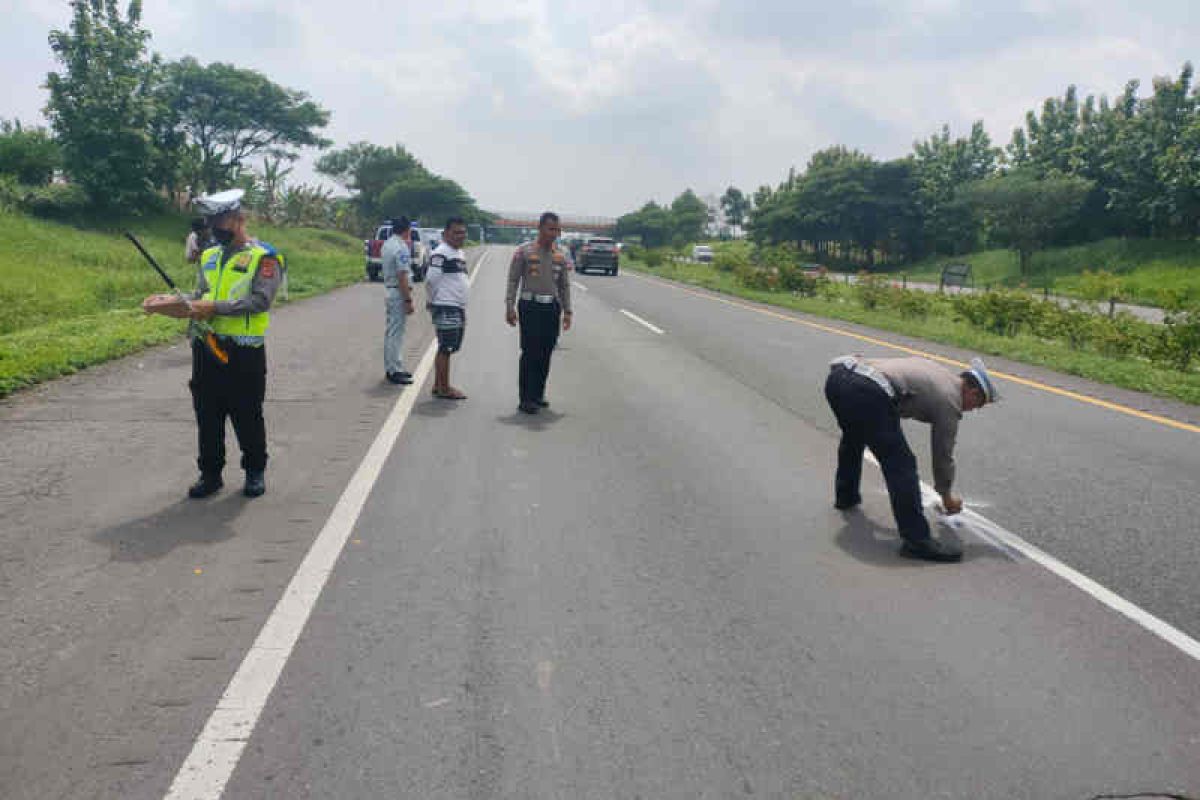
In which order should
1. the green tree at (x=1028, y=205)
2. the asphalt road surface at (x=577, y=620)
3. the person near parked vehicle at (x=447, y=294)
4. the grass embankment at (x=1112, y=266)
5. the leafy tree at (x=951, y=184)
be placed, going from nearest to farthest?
1. the asphalt road surface at (x=577, y=620)
2. the person near parked vehicle at (x=447, y=294)
3. the grass embankment at (x=1112, y=266)
4. the green tree at (x=1028, y=205)
5. the leafy tree at (x=951, y=184)

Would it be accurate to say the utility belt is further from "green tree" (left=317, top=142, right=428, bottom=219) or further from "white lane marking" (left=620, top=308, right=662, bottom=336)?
"green tree" (left=317, top=142, right=428, bottom=219)

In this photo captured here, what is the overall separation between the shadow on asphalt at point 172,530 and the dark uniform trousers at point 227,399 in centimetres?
31

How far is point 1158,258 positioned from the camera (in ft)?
142

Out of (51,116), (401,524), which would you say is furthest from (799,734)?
(51,116)

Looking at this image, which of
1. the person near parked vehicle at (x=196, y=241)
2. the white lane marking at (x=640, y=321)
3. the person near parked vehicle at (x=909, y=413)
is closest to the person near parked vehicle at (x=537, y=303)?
the person near parked vehicle at (x=196, y=241)

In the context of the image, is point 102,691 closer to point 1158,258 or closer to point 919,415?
point 919,415

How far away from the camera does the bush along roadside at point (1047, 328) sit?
12.2m

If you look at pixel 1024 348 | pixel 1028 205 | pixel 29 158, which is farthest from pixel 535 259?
pixel 1028 205

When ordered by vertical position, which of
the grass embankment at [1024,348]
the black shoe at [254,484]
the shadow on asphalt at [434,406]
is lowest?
the shadow on asphalt at [434,406]

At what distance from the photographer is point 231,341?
18.2ft

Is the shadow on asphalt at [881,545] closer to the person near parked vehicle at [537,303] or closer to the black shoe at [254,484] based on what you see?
the black shoe at [254,484]

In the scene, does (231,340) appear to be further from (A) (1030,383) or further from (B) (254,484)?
(A) (1030,383)

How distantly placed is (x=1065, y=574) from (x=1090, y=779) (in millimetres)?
2007

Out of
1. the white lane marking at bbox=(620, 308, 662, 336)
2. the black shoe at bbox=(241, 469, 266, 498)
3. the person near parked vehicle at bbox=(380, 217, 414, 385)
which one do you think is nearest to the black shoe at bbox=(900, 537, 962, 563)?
the black shoe at bbox=(241, 469, 266, 498)
